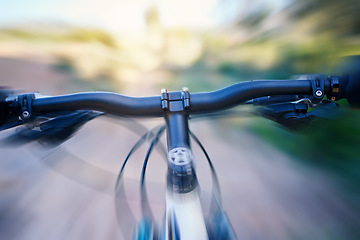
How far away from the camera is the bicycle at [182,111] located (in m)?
0.76

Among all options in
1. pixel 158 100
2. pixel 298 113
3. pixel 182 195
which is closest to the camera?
pixel 182 195

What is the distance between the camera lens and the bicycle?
2.48 ft

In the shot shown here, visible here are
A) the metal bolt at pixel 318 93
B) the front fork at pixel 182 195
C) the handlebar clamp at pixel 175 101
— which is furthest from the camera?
the metal bolt at pixel 318 93

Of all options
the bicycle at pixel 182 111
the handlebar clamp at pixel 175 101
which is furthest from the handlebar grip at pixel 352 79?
the handlebar clamp at pixel 175 101

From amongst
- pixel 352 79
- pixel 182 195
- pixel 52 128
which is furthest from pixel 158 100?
pixel 352 79

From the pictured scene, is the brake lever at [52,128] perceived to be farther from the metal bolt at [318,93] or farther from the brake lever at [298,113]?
the metal bolt at [318,93]

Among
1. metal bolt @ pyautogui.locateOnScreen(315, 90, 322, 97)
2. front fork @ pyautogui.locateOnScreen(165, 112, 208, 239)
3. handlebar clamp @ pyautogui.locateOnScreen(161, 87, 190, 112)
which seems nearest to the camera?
front fork @ pyautogui.locateOnScreen(165, 112, 208, 239)

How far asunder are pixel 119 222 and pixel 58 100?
3.62 feet

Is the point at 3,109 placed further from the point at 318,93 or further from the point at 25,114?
the point at 318,93

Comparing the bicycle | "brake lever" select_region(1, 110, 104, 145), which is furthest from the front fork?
"brake lever" select_region(1, 110, 104, 145)

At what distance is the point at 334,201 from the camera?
1995mm

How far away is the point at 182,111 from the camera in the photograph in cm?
85

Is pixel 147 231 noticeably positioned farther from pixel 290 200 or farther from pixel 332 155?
pixel 332 155

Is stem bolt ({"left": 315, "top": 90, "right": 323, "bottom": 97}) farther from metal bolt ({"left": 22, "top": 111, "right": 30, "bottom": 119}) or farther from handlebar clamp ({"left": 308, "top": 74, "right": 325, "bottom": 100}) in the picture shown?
metal bolt ({"left": 22, "top": 111, "right": 30, "bottom": 119})
